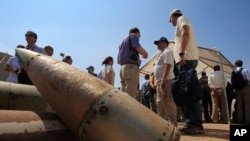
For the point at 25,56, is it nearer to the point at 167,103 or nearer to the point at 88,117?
the point at 88,117

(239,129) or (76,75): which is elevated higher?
(76,75)

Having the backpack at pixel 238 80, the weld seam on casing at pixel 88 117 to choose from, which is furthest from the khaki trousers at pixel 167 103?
the backpack at pixel 238 80

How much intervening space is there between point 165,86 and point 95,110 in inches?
106

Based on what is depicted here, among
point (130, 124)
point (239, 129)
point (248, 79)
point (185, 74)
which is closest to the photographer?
point (130, 124)

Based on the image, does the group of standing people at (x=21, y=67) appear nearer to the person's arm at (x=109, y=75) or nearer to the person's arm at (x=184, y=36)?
the person's arm at (x=109, y=75)

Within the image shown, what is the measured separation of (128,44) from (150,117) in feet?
11.3

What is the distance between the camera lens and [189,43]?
16.9 ft

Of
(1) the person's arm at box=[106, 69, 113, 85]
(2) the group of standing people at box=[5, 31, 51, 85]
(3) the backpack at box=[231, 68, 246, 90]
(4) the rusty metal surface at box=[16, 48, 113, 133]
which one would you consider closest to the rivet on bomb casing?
(4) the rusty metal surface at box=[16, 48, 113, 133]

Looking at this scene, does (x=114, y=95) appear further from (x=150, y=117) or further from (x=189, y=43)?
(x=189, y=43)

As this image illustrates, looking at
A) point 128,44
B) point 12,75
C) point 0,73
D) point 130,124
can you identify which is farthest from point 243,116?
point 0,73

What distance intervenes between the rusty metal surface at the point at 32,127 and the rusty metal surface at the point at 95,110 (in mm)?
113

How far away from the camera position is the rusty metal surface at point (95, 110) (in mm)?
2740

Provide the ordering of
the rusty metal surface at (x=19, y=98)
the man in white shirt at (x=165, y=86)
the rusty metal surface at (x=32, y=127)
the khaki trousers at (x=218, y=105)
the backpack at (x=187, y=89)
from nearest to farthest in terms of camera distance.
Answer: the rusty metal surface at (x=32, y=127)
the rusty metal surface at (x=19, y=98)
the backpack at (x=187, y=89)
the man in white shirt at (x=165, y=86)
the khaki trousers at (x=218, y=105)

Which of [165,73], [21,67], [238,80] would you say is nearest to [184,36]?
[165,73]
